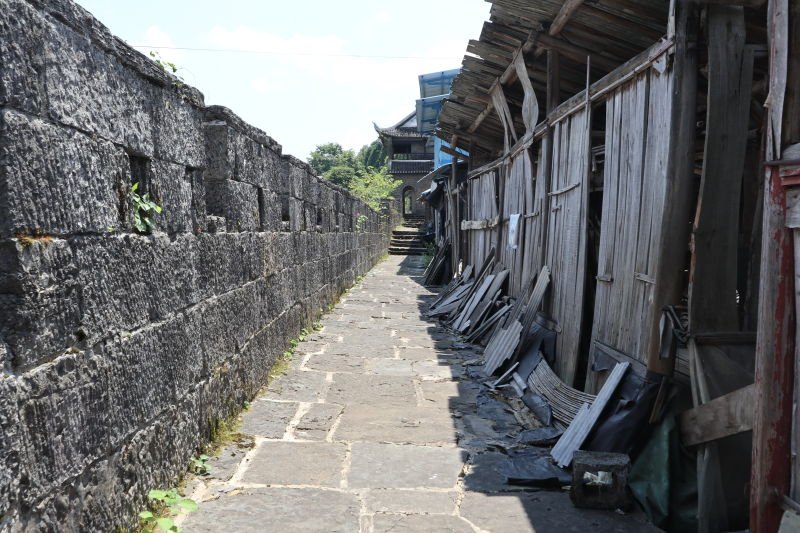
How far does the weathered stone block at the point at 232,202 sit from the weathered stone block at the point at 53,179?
1614mm

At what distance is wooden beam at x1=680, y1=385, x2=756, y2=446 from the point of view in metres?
2.63

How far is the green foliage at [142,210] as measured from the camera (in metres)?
2.76

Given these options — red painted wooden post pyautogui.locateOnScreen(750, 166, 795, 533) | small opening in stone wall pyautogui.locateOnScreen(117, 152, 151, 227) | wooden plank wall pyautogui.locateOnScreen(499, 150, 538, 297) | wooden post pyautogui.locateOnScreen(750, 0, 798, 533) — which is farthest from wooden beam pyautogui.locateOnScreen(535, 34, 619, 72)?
small opening in stone wall pyautogui.locateOnScreen(117, 152, 151, 227)

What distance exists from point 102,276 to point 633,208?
2935 millimetres

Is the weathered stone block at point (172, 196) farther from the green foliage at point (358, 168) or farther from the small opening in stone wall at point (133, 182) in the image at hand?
the green foliage at point (358, 168)

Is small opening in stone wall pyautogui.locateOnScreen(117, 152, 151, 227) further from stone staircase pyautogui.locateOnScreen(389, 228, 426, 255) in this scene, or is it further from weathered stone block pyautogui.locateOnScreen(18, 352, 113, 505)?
stone staircase pyautogui.locateOnScreen(389, 228, 426, 255)

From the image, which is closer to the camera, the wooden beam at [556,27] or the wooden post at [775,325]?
the wooden post at [775,325]

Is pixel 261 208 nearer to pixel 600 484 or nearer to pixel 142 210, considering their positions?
pixel 142 210

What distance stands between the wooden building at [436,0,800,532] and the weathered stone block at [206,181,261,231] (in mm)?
2515

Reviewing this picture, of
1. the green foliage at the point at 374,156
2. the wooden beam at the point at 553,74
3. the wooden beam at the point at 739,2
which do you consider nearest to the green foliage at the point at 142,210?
the wooden beam at the point at 739,2

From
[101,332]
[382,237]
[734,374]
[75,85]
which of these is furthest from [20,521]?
[382,237]

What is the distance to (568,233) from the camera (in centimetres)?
501

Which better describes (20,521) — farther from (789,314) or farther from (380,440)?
(789,314)

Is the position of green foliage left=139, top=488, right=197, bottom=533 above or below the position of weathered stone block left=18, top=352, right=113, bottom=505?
below
